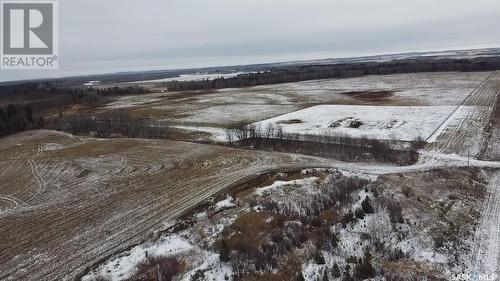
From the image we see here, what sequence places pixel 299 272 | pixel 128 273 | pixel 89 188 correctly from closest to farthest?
pixel 299 272 < pixel 128 273 < pixel 89 188

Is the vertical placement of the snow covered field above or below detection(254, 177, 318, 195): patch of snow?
above

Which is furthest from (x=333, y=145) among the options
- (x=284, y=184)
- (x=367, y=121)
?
(x=367, y=121)

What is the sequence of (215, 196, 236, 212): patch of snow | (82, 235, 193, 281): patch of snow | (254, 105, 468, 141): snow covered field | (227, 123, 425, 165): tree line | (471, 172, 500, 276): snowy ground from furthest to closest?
(254, 105, 468, 141): snow covered field, (227, 123, 425, 165): tree line, (215, 196, 236, 212): patch of snow, (82, 235, 193, 281): patch of snow, (471, 172, 500, 276): snowy ground

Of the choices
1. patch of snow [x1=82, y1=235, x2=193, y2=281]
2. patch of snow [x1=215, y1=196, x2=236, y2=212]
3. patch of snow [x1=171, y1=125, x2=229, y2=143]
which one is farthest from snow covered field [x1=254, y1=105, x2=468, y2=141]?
patch of snow [x1=82, y1=235, x2=193, y2=281]

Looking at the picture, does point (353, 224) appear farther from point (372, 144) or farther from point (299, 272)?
point (372, 144)

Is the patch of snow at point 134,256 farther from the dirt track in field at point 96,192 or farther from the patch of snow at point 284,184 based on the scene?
the patch of snow at point 284,184

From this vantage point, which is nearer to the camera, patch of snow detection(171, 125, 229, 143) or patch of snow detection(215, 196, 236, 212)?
patch of snow detection(215, 196, 236, 212)

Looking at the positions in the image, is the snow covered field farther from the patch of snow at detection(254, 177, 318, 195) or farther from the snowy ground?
the snowy ground

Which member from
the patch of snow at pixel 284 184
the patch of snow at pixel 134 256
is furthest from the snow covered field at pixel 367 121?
the patch of snow at pixel 134 256

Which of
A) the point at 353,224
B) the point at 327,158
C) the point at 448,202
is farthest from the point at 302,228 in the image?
the point at 327,158
